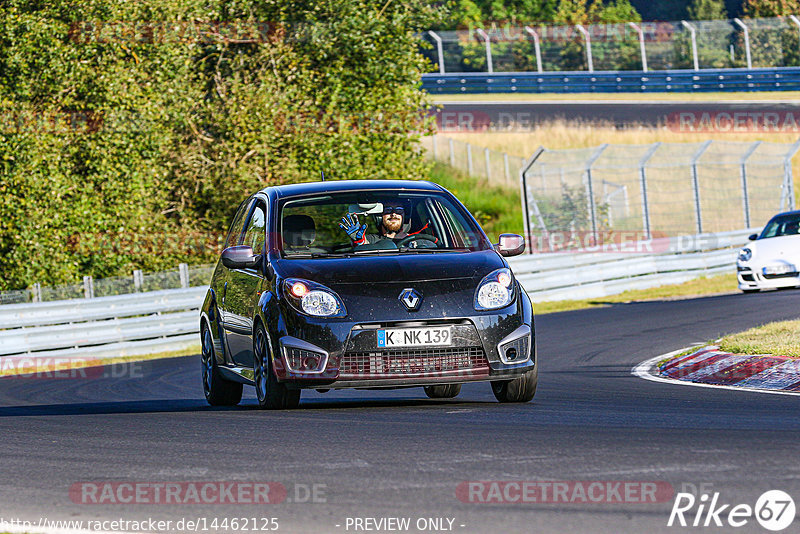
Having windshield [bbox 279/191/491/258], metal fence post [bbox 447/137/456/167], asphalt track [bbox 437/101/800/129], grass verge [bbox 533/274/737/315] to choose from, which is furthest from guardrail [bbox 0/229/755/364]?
asphalt track [bbox 437/101/800/129]

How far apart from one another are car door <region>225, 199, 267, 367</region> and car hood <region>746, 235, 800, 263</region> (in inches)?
555

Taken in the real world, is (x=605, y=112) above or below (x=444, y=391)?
below

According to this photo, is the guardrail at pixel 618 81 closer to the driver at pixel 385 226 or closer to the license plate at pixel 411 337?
the driver at pixel 385 226

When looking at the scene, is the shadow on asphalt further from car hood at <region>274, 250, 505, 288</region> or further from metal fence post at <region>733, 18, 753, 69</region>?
metal fence post at <region>733, 18, 753, 69</region>

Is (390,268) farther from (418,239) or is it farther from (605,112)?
(605,112)

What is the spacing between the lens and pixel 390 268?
9227mm

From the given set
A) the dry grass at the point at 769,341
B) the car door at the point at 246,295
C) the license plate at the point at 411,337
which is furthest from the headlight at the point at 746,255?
the license plate at the point at 411,337

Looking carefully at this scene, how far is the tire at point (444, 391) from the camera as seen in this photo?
1127 centimetres

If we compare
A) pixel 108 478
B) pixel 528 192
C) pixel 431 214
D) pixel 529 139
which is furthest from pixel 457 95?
pixel 108 478

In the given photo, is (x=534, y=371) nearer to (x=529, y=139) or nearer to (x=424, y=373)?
(x=424, y=373)

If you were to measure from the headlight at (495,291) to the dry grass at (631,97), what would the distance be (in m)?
42.1

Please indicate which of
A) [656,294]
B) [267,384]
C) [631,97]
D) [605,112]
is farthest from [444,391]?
[631,97]

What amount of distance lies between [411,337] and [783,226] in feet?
52.4

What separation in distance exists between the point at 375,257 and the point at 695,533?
4630 mm
